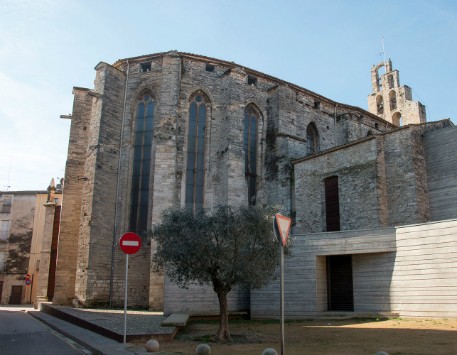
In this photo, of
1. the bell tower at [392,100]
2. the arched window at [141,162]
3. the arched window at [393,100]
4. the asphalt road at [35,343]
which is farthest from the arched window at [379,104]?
the asphalt road at [35,343]

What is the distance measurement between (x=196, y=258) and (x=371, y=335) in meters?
4.60

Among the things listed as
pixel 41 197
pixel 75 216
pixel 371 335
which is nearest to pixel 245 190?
pixel 75 216

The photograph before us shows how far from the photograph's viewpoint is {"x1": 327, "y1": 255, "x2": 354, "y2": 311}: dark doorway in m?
15.5

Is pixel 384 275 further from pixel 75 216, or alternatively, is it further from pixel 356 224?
pixel 75 216

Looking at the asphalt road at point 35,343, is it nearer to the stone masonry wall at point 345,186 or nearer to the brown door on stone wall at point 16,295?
the stone masonry wall at point 345,186

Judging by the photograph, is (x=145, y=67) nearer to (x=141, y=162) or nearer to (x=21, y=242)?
(x=141, y=162)

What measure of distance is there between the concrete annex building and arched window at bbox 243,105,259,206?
86 mm

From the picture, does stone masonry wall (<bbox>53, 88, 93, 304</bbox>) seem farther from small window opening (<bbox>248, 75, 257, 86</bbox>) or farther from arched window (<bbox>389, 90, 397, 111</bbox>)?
arched window (<bbox>389, 90, 397, 111</bbox>)

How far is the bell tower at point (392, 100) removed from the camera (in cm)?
3578

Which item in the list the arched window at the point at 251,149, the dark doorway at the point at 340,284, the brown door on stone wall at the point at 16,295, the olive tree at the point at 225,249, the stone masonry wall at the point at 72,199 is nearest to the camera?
the olive tree at the point at 225,249

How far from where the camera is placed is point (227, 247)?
10391mm

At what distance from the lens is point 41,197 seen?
127 ft

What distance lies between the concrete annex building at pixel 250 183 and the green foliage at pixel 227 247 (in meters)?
5.51

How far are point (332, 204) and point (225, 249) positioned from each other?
36.2 ft
